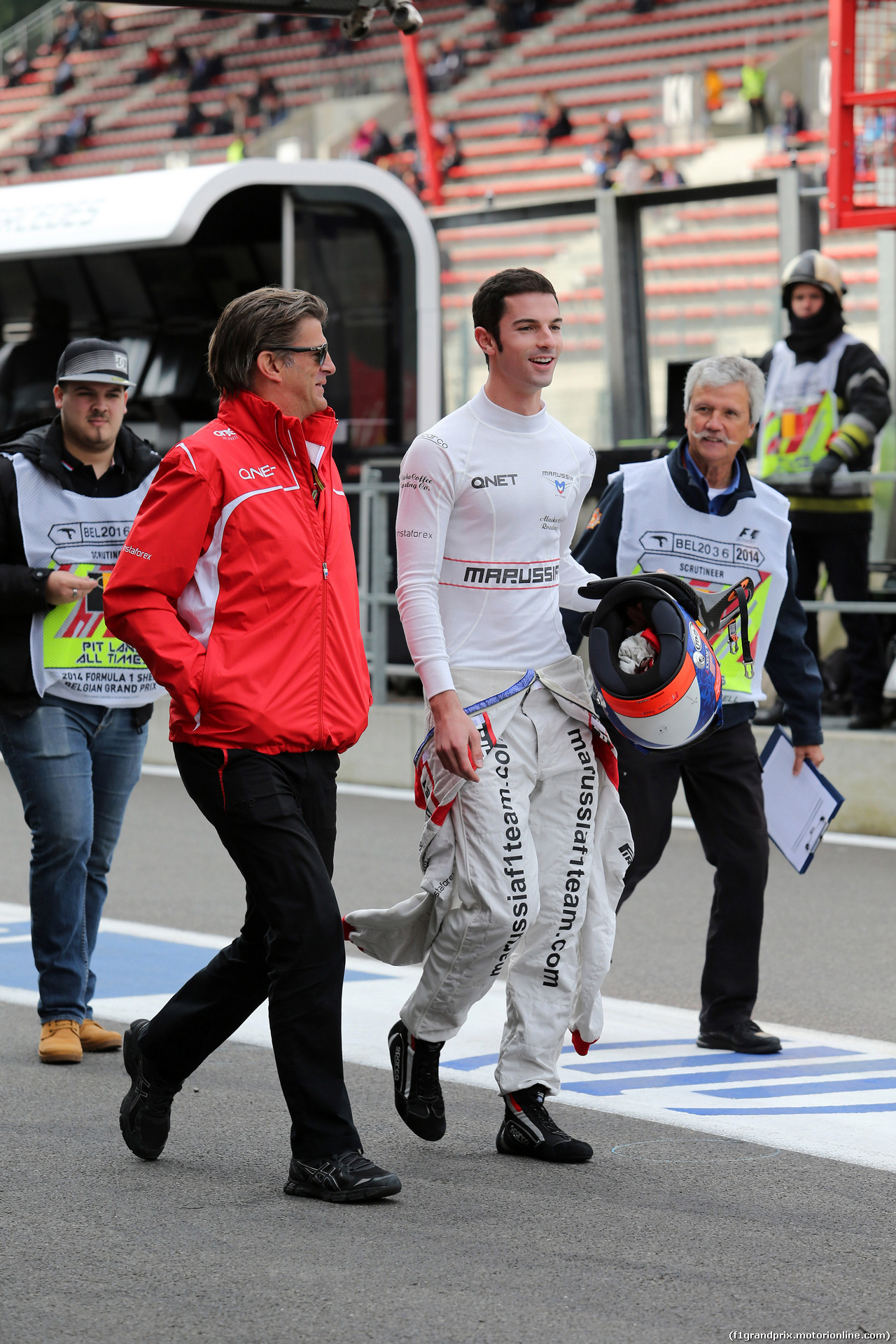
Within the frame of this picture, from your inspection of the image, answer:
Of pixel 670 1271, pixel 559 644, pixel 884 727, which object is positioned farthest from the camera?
pixel 884 727

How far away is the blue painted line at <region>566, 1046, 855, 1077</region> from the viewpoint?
5621 millimetres

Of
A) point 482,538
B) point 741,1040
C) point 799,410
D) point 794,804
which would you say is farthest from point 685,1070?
point 799,410

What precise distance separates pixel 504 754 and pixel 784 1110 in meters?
1.27

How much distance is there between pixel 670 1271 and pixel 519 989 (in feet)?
3.15

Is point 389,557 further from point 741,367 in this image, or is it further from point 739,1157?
point 739,1157

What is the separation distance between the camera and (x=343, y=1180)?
430 cm

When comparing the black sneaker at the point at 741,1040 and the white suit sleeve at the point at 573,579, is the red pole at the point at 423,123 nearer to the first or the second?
the black sneaker at the point at 741,1040

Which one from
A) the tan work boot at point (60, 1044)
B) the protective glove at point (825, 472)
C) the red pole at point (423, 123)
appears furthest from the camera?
the red pole at point (423, 123)

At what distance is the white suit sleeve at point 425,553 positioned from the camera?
15.0ft

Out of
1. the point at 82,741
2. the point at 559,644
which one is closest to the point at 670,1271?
the point at 559,644

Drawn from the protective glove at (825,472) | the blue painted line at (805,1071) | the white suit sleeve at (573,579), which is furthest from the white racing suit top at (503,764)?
the protective glove at (825,472)

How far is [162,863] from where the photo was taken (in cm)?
916

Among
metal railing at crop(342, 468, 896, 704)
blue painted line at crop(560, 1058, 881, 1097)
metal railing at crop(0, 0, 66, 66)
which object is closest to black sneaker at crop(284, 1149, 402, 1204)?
blue painted line at crop(560, 1058, 881, 1097)

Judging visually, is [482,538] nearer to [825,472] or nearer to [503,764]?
[503,764]
